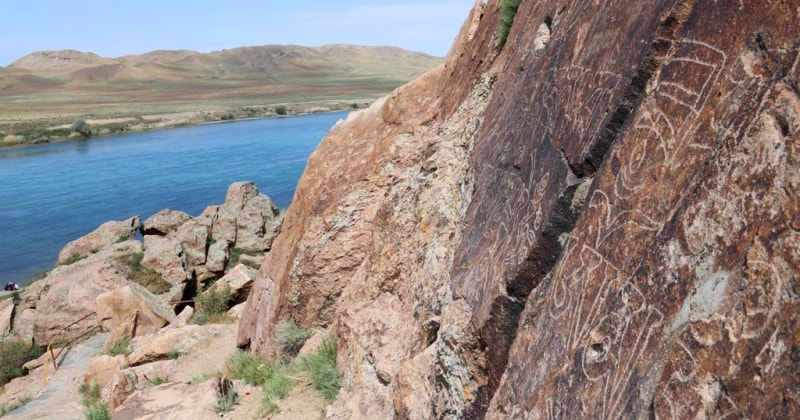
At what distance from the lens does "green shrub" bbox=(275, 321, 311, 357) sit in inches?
357

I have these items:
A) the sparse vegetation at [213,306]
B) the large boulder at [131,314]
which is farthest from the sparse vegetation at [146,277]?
the sparse vegetation at [213,306]

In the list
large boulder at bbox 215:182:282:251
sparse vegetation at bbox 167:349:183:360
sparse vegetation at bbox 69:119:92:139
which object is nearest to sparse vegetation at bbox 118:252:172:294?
Answer: large boulder at bbox 215:182:282:251

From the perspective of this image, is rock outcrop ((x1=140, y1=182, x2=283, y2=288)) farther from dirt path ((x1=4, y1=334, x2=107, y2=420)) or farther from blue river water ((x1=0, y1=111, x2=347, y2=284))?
blue river water ((x1=0, y1=111, x2=347, y2=284))

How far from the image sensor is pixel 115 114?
97188 mm

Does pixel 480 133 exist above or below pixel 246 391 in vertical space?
above

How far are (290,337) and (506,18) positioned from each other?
16.8ft

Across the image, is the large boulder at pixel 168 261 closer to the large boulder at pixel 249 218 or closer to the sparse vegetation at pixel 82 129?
the large boulder at pixel 249 218

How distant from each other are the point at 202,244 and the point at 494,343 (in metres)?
18.5

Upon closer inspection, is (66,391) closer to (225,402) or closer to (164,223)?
(225,402)

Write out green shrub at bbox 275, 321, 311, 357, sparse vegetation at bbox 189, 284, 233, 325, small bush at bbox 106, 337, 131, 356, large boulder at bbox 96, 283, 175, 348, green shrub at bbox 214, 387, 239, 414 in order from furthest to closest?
large boulder at bbox 96, 283, 175, 348 < sparse vegetation at bbox 189, 284, 233, 325 < small bush at bbox 106, 337, 131, 356 < green shrub at bbox 275, 321, 311, 357 < green shrub at bbox 214, 387, 239, 414

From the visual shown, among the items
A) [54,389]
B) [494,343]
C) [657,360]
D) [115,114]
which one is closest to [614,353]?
[657,360]

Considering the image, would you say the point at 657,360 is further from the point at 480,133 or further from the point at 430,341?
the point at 480,133

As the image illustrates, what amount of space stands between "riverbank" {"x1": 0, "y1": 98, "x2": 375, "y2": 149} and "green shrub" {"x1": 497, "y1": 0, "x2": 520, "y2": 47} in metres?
74.8

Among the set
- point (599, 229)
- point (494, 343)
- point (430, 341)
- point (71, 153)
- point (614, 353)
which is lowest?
point (71, 153)
